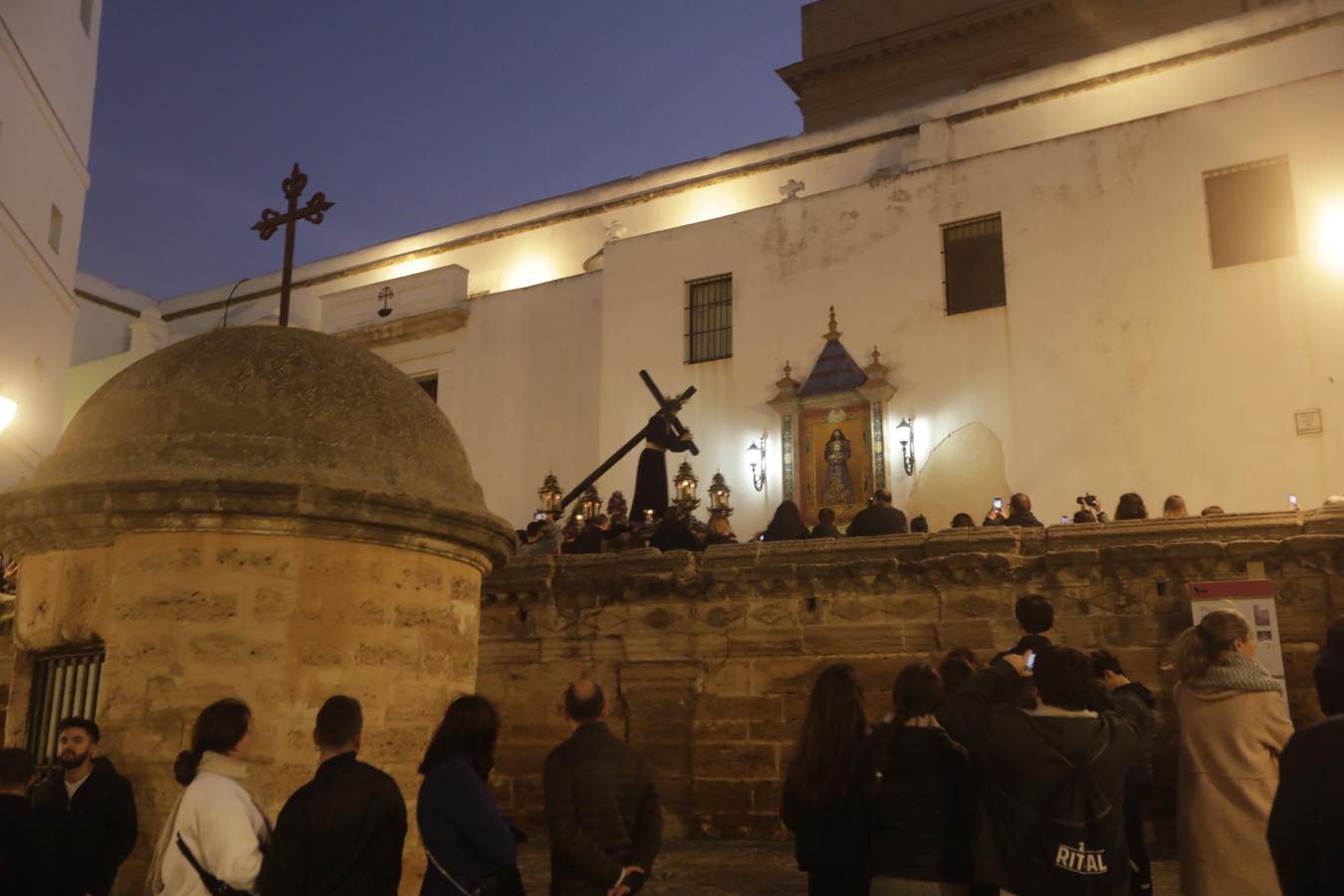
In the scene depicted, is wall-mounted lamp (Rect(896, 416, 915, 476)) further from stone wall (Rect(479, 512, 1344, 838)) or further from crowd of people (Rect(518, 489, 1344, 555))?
stone wall (Rect(479, 512, 1344, 838))

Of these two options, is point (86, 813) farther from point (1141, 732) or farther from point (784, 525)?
point (784, 525)

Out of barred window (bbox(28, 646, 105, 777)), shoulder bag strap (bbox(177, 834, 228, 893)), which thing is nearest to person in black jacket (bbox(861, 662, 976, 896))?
shoulder bag strap (bbox(177, 834, 228, 893))

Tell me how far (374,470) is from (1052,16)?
901 inches

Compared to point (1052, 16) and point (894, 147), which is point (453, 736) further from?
point (1052, 16)

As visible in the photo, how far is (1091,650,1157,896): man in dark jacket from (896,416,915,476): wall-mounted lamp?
11.3 m

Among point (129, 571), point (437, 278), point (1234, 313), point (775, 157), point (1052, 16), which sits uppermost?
point (1052, 16)

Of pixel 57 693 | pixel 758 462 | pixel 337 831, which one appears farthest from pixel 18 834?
pixel 758 462

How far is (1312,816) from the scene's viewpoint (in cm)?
262

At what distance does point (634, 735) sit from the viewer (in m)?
9.79

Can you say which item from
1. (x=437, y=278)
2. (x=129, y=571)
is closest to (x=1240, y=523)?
(x=129, y=571)

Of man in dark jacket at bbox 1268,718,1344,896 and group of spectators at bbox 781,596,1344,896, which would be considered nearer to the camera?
man in dark jacket at bbox 1268,718,1344,896

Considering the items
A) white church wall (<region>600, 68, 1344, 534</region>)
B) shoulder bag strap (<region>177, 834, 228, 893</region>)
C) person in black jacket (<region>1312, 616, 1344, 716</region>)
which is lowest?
shoulder bag strap (<region>177, 834, 228, 893</region>)

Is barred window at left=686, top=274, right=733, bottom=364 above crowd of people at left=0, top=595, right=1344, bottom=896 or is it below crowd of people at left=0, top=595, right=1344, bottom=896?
above

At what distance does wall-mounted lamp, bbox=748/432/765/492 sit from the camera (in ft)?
59.0
